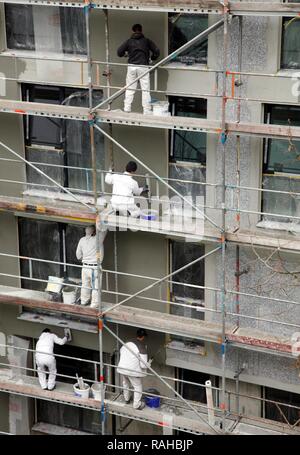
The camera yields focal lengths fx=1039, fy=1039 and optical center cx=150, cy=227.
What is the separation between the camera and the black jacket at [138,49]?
58.5 feet

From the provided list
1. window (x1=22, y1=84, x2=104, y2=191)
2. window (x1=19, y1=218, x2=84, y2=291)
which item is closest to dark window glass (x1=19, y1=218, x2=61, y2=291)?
window (x1=19, y1=218, x2=84, y2=291)

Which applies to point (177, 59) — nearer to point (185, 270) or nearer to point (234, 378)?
point (185, 270)

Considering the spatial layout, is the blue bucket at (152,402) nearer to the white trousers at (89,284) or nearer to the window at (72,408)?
the window at (72,408)

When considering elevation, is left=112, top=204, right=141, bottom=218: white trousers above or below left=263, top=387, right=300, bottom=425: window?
above

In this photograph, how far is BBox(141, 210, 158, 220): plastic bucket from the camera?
60.7ft

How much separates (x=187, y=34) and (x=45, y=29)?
2803mm

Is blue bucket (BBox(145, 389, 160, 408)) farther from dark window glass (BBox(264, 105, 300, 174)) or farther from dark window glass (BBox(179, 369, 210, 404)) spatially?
A: dark window glass (BBox(264, 105, 300, 174))

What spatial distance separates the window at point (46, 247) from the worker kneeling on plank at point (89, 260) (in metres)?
0.76

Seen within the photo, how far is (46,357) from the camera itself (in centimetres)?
2003

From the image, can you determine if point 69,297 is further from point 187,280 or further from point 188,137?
point 188,137

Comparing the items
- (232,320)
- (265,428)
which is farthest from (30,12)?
(265,428)

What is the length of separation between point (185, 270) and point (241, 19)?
190 inches

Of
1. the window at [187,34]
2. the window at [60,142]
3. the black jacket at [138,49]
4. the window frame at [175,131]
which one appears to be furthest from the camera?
the window at [60,142]

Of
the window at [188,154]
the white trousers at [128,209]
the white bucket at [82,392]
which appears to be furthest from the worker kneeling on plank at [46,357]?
the window at [188,154]
